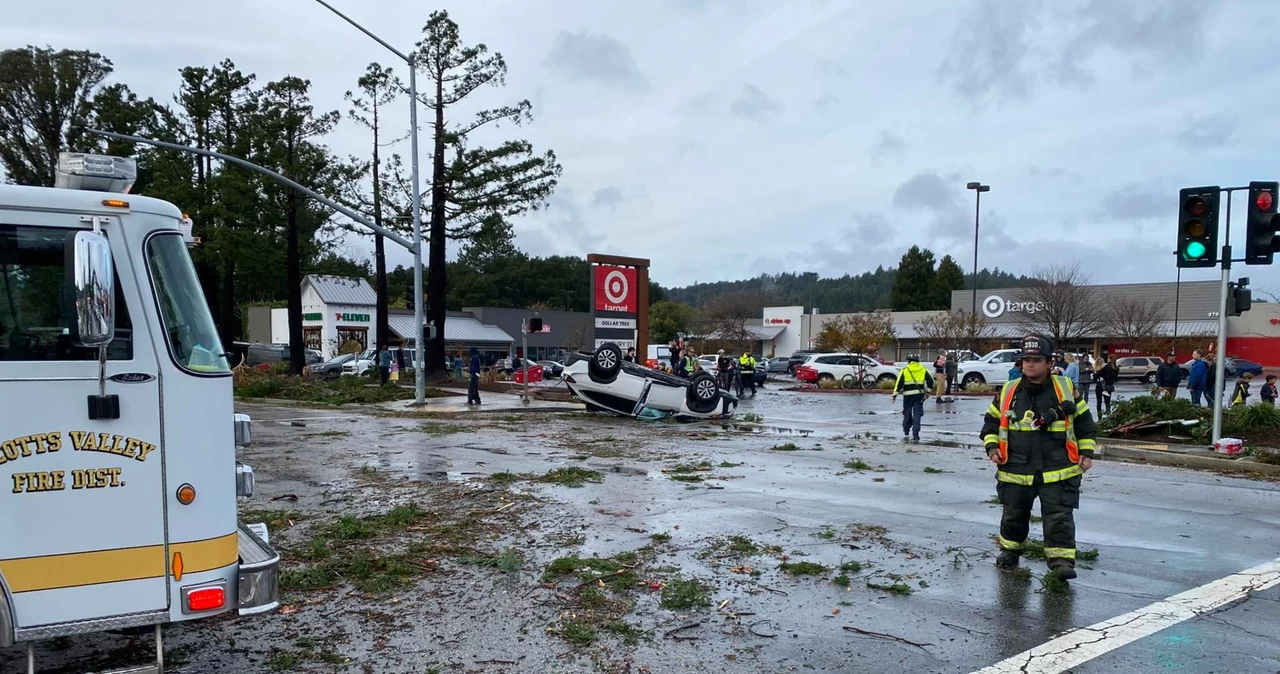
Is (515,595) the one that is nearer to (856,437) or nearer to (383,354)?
(856,437)

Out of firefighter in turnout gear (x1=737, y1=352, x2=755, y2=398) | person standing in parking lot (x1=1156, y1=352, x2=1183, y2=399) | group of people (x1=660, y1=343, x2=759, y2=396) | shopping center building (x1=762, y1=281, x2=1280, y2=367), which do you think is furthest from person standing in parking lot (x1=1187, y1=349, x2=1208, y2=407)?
shopping center building (x1=762, y1=281, x2=1280, y2=367)

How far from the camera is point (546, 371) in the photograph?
157 ft

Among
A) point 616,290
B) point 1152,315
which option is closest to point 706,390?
point 616,290

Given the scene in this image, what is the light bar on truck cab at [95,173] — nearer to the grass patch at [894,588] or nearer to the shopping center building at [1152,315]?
the grass patch at [894,588]

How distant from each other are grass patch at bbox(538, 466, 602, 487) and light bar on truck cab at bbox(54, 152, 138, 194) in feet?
22.7

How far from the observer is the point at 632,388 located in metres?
20.7

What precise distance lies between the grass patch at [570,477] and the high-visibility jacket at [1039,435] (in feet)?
17.9

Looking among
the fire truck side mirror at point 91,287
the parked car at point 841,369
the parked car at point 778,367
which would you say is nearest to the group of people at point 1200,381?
the parked car at point 841,369

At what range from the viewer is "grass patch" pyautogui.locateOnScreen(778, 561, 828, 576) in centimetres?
681

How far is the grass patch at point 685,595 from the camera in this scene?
600 cm

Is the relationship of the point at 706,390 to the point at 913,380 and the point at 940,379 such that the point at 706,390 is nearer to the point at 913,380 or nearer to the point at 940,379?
the point at 913,380

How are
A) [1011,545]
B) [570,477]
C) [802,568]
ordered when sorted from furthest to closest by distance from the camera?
[570,477]
[802,568]
[1011,545]

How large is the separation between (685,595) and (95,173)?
4246 mm

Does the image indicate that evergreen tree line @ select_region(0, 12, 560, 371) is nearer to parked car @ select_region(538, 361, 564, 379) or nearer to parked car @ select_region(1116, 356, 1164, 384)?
parked car @ select_region(538, 361, 564, 379)
